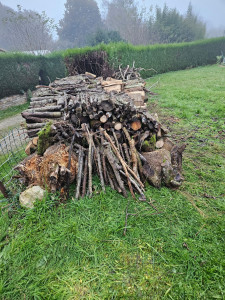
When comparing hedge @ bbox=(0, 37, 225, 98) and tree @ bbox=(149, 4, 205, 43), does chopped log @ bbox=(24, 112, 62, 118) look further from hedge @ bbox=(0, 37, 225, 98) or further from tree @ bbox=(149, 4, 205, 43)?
tree @ bbox=(149, 4, 205, 43)

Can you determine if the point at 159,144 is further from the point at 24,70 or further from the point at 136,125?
the point at 24,70

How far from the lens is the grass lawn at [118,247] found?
217 cm

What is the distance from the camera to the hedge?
13.4 meters

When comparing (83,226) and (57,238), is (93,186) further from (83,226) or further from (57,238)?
(57,238)

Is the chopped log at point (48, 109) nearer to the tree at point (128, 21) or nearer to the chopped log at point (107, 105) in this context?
the chopped log at point (107, 105)

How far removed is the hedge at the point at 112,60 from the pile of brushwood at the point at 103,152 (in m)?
10.8

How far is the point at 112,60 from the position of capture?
47.6 feet

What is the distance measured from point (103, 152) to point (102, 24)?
5855cm

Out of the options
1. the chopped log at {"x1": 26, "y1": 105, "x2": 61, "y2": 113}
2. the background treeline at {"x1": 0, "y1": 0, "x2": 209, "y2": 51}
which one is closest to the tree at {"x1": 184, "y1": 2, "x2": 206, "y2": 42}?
the background treeline at {"x1": 0, "y1": 0, "x2": 209, "y2": 51}

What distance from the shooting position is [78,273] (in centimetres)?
231

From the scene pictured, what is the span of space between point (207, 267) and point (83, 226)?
1.84 meters

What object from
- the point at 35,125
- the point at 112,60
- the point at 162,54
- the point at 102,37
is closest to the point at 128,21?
the point at 102,37

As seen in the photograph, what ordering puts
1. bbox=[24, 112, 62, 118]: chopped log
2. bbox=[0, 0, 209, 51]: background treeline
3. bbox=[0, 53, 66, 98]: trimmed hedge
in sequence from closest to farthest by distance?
bbox=[24, 112, 62, 118]: chopped log
bbox=[0, 53, 66, 98]: trimmed hedge
bbox=[0, 0, 209, 51]: background treeline

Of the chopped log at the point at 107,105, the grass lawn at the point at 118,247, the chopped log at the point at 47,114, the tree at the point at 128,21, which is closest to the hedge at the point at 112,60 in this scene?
the chopped log at the point at 47,114
